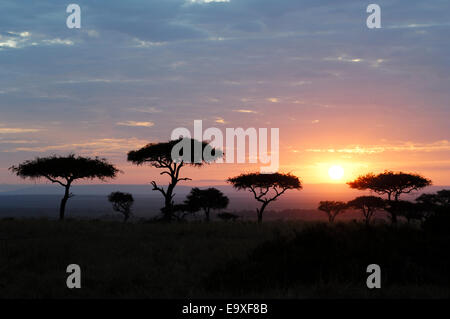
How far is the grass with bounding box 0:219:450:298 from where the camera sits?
1183 cm

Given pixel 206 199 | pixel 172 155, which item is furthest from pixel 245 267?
pixel 206 199

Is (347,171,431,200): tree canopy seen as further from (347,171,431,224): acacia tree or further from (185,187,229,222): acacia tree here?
(185,187,229,222): acacia tree

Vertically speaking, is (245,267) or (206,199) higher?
(206,199)

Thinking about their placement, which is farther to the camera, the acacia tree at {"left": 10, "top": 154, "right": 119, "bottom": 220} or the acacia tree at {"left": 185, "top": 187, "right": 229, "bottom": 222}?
the acacia tree at {"left": 185, "top": 187, "right": 229, "bottom": 222}

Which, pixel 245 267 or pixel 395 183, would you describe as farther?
pixel 395 183

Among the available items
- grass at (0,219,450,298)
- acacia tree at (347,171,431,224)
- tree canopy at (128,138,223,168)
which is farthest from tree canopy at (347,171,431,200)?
grass at (0,219,450,298)

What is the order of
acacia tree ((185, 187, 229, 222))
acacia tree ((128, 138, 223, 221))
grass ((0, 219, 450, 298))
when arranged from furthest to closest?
acacia tree ((185, 187, 229, 222)), acacia tree ((128, 138, 223, 221)), grass ((0, 219, 450, 298))

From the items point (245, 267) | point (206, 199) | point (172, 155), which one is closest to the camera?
point (245, 267)

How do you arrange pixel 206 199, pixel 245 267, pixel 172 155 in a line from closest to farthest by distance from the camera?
pixel 245 267
pixel 172 155
pixel 206 199

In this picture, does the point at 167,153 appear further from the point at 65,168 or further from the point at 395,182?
the point at 395,182

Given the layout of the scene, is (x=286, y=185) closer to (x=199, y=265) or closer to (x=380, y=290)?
(x=199, y=265)

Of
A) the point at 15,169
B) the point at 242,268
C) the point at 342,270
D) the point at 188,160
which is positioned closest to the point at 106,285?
the point at 242,268

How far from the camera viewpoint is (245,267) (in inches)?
546

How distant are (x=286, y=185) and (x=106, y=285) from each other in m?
40.5
